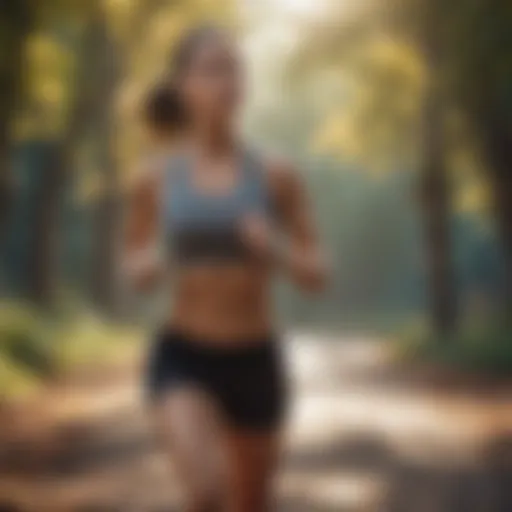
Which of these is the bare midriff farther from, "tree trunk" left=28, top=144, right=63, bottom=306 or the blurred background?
"tree trunk" left=28, top=144, right=63, bottom=306

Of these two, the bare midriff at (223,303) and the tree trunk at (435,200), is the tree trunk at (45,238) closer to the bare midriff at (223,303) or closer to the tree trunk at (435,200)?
the bare midriff at (223,303)

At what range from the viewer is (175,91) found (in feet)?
5.93

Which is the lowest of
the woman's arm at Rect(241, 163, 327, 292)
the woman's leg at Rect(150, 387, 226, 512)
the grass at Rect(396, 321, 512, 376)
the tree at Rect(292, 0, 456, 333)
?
the woman's leg at Rect(150, 387, 226, 512)

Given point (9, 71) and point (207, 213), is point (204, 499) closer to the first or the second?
point (207, 213)

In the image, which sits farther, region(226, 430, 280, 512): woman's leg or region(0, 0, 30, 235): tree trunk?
region(0, 0, 30, 235): tree trunk

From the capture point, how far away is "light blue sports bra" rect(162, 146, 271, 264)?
1752 mm

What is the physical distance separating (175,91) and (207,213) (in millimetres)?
213

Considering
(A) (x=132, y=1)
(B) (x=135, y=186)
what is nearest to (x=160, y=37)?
(A) (x=132, y=1)

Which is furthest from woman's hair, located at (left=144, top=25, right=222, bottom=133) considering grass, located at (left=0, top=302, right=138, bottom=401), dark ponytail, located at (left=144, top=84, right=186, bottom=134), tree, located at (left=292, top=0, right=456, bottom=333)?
grass, located at (left=0, top=302, right=138, bottom=401)

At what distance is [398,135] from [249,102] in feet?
0.82

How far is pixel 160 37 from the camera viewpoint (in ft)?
5.95

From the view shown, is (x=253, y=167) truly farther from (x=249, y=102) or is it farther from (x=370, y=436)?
(x=370, y=436)

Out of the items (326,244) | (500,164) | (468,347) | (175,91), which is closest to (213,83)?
(175,91)

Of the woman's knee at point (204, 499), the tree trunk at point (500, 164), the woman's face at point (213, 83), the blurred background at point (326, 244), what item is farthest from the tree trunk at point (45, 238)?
the tree trunk at point (500, 164)
